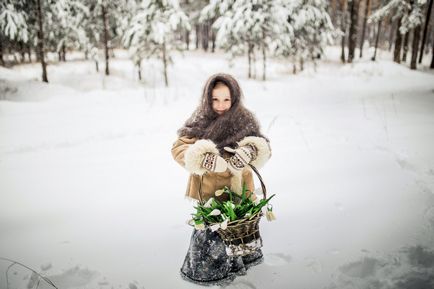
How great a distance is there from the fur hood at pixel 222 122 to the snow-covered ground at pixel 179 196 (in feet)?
4.53

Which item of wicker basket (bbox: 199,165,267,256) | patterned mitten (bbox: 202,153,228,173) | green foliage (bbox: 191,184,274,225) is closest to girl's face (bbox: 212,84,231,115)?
patterned mitten (bbox: 202,153,228,173)

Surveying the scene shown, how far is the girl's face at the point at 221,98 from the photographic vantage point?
8.75 ft

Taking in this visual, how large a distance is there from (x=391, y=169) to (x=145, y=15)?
13.8 meters

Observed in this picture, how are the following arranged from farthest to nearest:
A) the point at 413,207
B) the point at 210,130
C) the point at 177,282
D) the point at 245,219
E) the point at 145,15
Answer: the point at 145,15
the point at 413,207
the point at 177,282
the point at 210,130
the point at 245,219

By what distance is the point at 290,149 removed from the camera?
19.3 ft

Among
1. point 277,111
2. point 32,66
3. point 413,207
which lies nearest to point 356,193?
point 413,207

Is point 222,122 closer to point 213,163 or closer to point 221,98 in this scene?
point 221,98

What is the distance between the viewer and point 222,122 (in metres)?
2.64

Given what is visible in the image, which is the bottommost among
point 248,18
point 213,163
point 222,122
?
point 213,163

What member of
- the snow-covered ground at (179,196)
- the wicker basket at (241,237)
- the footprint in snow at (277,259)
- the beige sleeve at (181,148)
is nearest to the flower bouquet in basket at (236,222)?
the wicker basket at (241,237)

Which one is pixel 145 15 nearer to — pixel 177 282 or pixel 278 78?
pixel 278 78

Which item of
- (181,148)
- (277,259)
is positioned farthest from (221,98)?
(277,259)

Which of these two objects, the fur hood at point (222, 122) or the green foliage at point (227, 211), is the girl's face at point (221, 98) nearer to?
the fur hood at point (222, 122)

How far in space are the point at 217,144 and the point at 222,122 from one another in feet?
0.64
